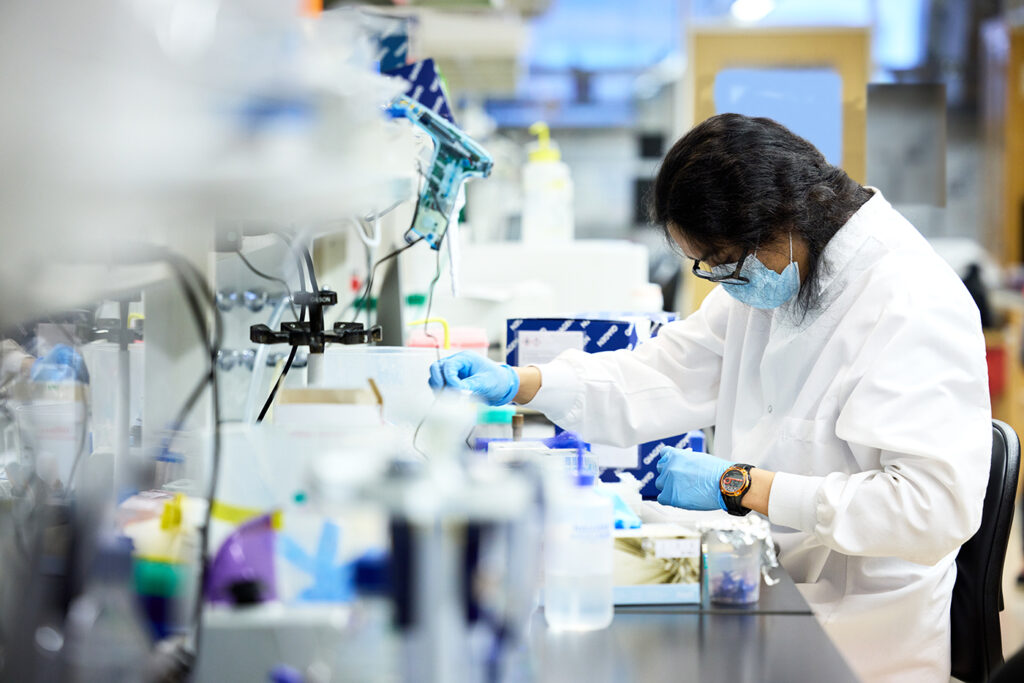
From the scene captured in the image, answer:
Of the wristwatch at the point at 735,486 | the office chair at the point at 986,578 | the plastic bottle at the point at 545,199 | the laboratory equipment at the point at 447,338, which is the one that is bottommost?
the office chair at the point at 986,578

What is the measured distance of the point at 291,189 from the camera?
0.68 meters

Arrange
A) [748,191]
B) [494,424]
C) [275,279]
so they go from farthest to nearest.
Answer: [494,424] < [275,279] < [748,191]

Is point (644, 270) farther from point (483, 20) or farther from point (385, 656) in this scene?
point (385, 656)

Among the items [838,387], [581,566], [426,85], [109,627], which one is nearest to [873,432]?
[838,387]

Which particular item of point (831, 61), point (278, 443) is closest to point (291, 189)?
point (278, 443)

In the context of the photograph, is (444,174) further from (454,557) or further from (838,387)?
(454,557)

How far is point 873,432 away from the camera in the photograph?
1321mm

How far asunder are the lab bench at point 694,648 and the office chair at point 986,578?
47cm

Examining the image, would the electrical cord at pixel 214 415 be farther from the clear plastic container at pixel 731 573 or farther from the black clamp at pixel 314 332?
the clear plastic container at pixel 731 573

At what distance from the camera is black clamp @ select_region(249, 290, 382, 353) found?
1.32m

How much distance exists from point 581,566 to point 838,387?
609 mm

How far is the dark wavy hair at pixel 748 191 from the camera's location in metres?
1.44

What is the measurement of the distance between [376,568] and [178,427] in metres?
0.30

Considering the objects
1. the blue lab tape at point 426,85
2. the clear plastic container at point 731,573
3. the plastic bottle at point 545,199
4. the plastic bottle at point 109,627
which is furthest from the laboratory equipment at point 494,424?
the plastic bottle at point 545,199
